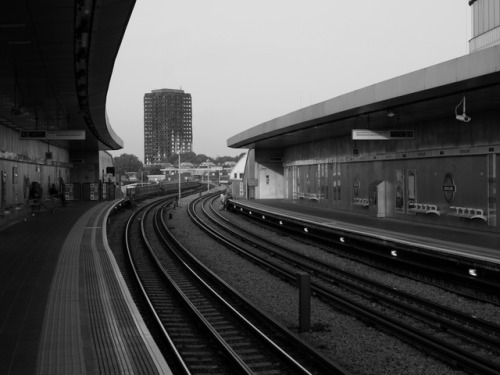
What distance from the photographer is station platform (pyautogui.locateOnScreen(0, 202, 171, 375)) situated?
18.1 feet

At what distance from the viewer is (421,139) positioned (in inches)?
714

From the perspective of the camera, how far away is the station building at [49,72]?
8445 mm

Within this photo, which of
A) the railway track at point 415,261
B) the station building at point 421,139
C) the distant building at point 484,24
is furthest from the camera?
the distant building at point 484,24

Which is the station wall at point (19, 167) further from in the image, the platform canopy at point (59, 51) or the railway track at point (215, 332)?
the railway track at point (215, 332)

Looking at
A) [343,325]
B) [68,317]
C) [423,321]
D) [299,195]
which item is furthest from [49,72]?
[299,195]

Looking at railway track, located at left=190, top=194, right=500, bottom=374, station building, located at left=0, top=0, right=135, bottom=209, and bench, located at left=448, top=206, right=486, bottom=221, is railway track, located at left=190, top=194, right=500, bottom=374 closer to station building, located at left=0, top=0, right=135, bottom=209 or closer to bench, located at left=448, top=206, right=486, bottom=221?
bench, located at left=448, top=206, right=486, bottom=221

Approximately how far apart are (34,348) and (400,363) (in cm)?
483

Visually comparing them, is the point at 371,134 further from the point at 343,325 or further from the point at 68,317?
the point at 68,317

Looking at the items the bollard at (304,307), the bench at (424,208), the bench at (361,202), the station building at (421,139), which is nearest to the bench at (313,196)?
the station building at (421,139)

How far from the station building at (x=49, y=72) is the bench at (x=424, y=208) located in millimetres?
11701

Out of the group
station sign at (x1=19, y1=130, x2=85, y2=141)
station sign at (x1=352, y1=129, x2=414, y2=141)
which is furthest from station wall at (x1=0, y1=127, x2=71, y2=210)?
station sign at (x1=352, y1=129, x2=414, y2=141)

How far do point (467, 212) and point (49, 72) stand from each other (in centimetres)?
1311

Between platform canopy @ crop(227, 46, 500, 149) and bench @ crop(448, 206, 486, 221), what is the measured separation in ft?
8.77

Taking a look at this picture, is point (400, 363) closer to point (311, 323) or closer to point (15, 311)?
point (311, 323)
